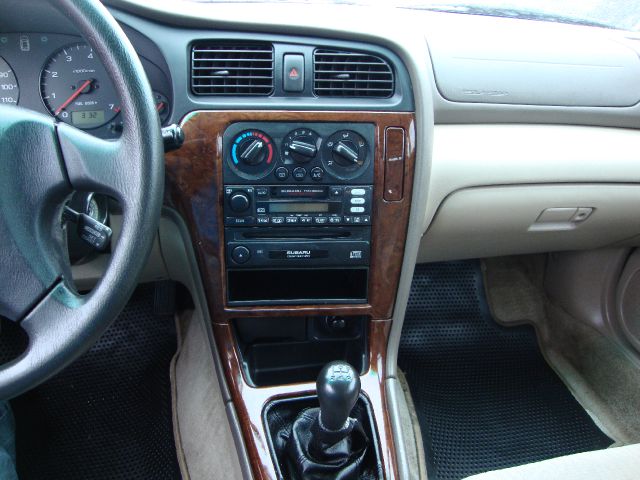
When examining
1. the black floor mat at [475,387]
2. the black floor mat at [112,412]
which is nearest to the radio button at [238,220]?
the black floor mat at [112,412]

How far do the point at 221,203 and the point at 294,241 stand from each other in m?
0.18

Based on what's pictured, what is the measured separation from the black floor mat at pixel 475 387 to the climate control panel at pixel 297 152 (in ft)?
2.98

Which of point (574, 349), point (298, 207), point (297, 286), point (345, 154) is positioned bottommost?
point (574, 349)

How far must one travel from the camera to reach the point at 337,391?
3.77 ft

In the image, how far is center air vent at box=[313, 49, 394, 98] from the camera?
1331mm

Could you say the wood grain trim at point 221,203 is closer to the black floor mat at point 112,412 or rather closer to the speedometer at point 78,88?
the speedometer at point 78,88

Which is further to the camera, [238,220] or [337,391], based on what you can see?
[238,220]

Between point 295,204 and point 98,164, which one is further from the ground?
point 98,164

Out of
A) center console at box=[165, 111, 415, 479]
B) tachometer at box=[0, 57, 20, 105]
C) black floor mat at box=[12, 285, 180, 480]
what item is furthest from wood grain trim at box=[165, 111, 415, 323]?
black floor mat at box=[12, 285, 180, 480]

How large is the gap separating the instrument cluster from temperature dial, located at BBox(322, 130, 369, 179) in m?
0.34

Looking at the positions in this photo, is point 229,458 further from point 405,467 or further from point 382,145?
point 382,145

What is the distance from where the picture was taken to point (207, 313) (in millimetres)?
1486

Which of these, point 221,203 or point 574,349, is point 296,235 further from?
point 574,349

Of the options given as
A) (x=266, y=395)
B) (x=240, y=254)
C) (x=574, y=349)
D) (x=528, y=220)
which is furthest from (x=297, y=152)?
(x=574, y=349)
